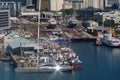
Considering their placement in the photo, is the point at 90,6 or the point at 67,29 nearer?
the point at 67,29

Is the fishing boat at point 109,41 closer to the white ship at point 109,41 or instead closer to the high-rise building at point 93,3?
the white ship at point 109,41

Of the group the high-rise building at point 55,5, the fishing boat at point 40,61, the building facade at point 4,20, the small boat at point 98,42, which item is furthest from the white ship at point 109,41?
the high-rise building at point 55,5

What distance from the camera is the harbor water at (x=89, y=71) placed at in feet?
38.8

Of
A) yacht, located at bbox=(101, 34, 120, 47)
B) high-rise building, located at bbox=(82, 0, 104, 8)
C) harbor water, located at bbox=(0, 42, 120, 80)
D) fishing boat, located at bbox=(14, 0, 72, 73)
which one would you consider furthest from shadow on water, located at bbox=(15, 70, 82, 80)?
high-rise building, located at bbox=(82, 0, 104, 8)

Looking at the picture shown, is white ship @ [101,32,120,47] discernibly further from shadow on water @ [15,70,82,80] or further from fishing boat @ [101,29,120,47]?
shadow on water @ [15,70,82,80]

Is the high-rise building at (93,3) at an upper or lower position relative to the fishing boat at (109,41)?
upper

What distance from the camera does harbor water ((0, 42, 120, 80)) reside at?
11.8 meters

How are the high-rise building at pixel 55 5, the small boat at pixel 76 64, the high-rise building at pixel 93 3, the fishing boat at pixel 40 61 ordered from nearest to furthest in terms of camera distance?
the fishing boat at pixel 40 61
the small boat at pixel 76 64
the high-rise building at pixel 55 5
the high-rise building at pixel 93 3

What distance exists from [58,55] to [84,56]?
1.47 metres

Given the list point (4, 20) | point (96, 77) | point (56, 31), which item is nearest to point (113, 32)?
point (56, 31)

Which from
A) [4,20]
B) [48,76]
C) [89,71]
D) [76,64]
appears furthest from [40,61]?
[4,20]

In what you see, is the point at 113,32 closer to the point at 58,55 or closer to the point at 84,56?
the point at 84,56

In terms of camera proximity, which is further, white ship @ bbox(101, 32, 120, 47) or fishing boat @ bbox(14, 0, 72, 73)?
white ship @ bbox(101, 32, 120, 47)

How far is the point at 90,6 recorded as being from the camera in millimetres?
32031
